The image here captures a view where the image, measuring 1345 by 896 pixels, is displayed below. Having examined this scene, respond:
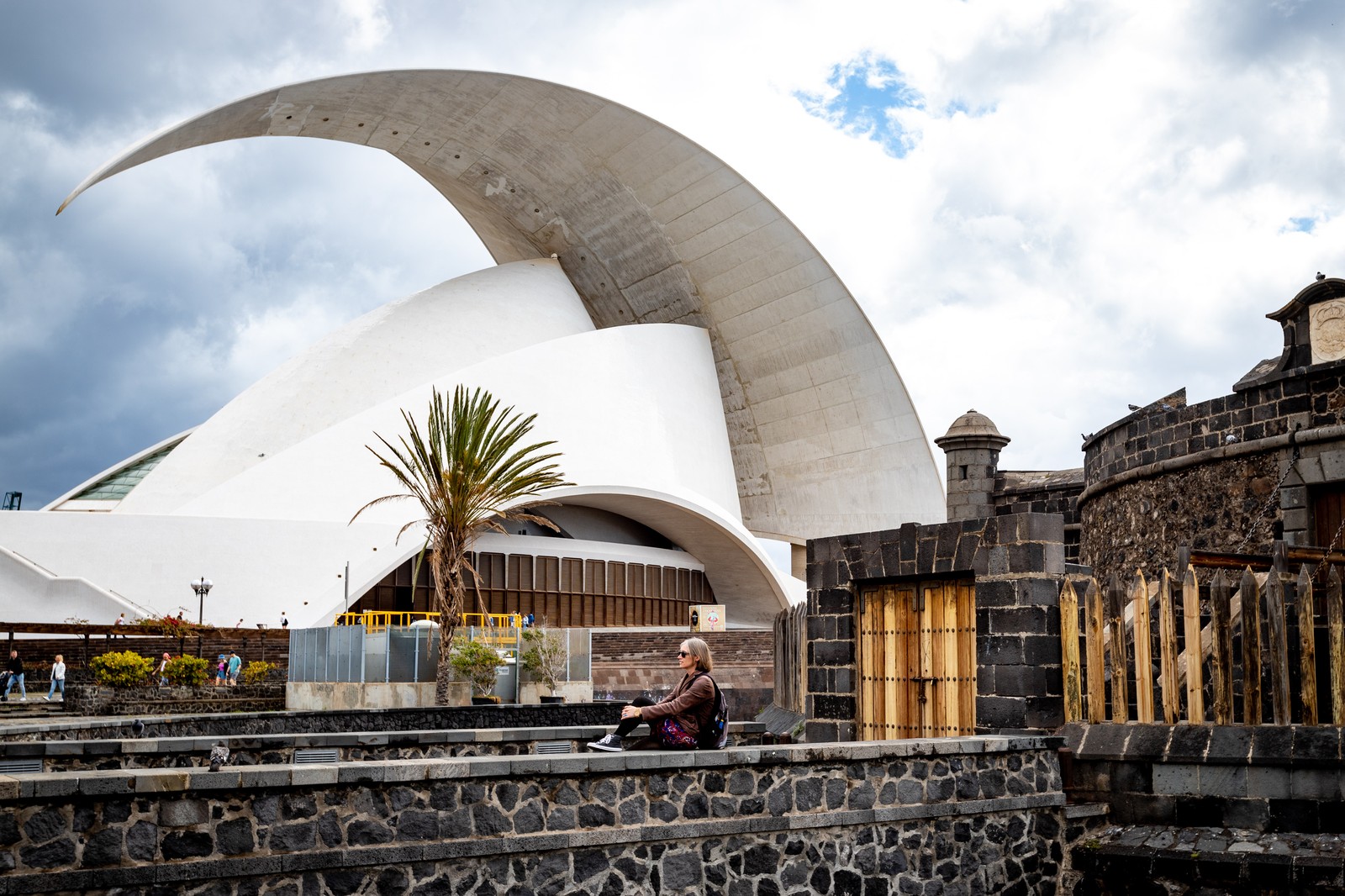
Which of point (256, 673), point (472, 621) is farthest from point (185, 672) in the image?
point (472, 621)

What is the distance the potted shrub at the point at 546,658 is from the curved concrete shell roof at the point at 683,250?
656 inches

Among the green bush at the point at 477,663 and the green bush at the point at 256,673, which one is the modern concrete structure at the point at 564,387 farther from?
the green bush at the point at 477,663

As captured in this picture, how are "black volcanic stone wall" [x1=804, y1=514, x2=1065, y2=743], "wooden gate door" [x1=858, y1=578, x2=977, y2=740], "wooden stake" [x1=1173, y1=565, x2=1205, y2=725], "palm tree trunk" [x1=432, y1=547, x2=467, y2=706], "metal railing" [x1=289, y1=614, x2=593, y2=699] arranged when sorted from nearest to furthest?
"wooden stake" [x1=1173, y1=565, x2=1205, y2=725] < "black volcanic stone wall" [x1=804, y1=514, x2=1065, y2=743] < "wooden gate door" [x1=858, y1=578, x2=977, y2=740] < "palm tree trunk" [x1=432, y1=547, x2=467, y2=706] < "metal railing" [x1=289, y1=614, x2=593, y2=699]

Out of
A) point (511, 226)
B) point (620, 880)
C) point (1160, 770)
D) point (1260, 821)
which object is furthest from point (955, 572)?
point (511, 226)

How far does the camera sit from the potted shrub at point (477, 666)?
64.9ft

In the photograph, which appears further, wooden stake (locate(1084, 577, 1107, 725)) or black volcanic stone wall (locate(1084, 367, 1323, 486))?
black volcanic stone wall (locate(1084, 367, 1323, 486))

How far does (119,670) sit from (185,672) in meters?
1.25

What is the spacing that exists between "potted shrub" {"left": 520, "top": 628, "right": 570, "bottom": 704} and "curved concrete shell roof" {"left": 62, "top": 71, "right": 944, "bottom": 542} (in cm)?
1666

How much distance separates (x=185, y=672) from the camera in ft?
66.8

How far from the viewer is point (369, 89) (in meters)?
32.0

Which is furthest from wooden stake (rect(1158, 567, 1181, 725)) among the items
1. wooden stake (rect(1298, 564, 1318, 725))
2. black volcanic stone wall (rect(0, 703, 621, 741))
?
black volcanic stone wall (rect(0, 703, 621, 741))

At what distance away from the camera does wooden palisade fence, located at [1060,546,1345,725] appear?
8219mm

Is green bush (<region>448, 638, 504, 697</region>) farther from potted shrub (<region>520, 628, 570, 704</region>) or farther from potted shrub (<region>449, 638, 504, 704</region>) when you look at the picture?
potted shrub (<region>520, 628, 570, 704</region>)

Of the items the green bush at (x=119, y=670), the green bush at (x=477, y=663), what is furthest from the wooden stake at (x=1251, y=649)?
the green bush at (x=119, y=670)
